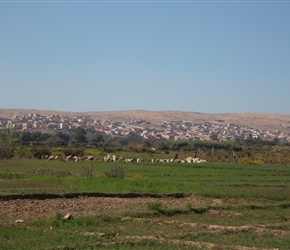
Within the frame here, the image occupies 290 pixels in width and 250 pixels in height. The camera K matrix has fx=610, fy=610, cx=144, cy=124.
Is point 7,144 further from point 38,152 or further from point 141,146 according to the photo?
point 141,146

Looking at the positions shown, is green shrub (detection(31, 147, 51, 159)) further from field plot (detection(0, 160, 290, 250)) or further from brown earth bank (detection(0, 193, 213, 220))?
brown earth bank (detection(0, 193, 213, 220))

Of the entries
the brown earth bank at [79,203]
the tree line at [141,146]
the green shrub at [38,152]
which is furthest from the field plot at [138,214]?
the green shrub at [38,152]

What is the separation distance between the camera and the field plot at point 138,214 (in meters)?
18.6

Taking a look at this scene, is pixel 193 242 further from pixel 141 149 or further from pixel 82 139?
pixel 82 139

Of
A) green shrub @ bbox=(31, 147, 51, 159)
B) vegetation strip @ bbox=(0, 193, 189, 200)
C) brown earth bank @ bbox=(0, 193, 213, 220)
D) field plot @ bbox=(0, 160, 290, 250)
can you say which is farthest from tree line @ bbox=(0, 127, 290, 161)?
brown earth bank @ bbox=(0, 193, 213, 220)

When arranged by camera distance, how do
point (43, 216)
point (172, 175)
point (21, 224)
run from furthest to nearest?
point (172, 175), point (43, 216), point (21, 224)

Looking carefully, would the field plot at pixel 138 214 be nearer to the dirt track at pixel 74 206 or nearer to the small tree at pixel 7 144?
the dirt track at pixel 74 206

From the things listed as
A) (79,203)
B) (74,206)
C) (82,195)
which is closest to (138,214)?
(74,206)

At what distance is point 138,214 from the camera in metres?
25.1

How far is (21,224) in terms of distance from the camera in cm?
2170

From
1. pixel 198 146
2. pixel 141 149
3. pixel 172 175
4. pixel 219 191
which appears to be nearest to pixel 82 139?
pixel 198 146

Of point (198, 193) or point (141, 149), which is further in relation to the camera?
point (141, 149)

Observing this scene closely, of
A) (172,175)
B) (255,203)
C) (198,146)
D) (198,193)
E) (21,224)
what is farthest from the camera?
(198,146)

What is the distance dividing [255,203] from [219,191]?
3.94 m
